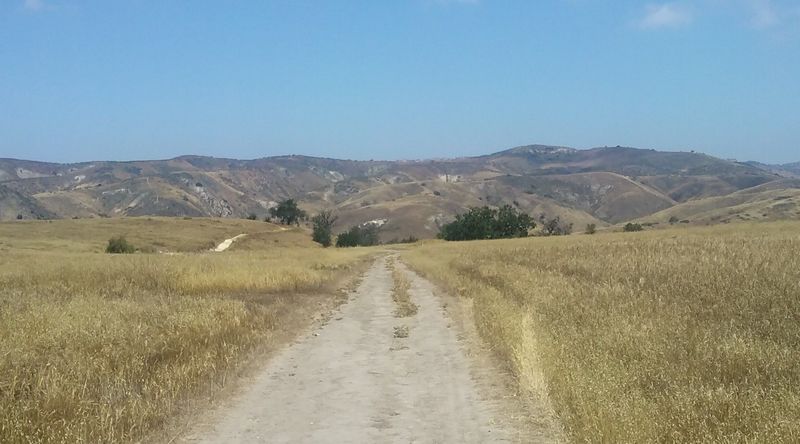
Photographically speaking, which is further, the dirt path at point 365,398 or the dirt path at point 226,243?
the dirt path at point 226,243

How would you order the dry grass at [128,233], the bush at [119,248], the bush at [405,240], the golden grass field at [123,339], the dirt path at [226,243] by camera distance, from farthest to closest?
the bush at [405,240] → the dirt path at [226,243] → the dry grass at [128,233] → the bush at [119,248] → the golden grass field at [123,339]

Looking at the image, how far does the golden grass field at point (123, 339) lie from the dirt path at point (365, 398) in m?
0.88

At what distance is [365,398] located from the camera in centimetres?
958

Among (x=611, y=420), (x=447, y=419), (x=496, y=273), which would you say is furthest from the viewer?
(x=496, y=273)

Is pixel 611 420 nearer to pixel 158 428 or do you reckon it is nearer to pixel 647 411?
pixel 647 411

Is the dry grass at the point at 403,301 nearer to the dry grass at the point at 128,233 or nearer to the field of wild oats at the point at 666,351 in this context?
the field of wild oats at the point at 666,351

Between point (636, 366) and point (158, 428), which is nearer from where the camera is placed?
point (158, 428)

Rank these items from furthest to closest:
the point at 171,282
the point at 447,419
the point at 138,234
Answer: the point at 138,234
the point at 171,282
the point at 447,419

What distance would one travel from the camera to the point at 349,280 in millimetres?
34500

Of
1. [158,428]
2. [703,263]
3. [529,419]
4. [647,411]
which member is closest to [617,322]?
[529,419]

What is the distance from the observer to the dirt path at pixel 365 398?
7750 mm

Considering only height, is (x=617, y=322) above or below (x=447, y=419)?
above

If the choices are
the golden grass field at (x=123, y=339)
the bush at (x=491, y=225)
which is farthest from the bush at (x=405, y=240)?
the golden grass field at (x=123, y=339)

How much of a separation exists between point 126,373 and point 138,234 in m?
88.0
